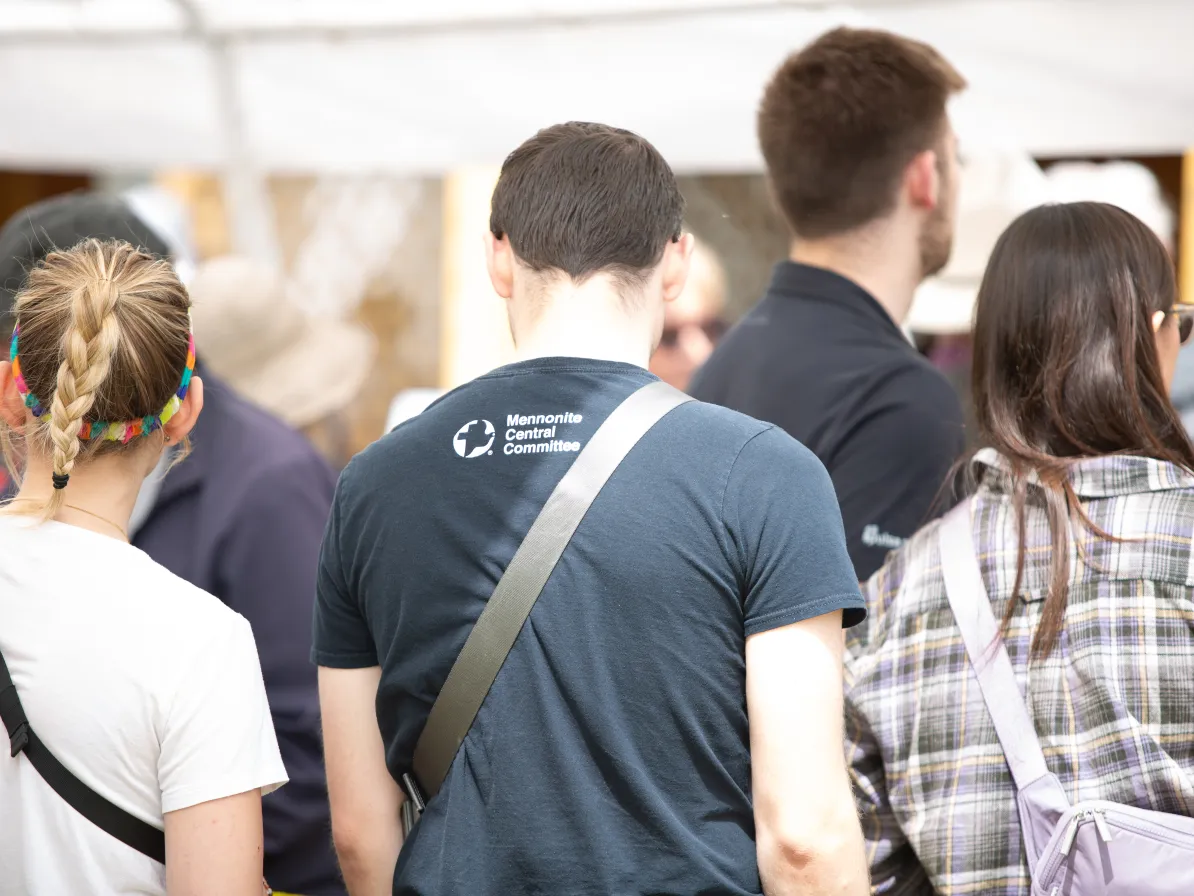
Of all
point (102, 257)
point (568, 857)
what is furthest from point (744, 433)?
point (102, 257)

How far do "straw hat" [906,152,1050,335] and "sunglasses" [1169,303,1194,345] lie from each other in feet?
4.11

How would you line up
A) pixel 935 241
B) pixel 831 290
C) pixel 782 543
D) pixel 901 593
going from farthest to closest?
pixel 935 241
pixel 831 290
pixel 901 593
pixel 782 543

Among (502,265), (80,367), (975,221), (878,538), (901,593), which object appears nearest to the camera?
(80,367)

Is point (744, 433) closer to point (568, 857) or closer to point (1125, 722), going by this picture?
point (568, 857)

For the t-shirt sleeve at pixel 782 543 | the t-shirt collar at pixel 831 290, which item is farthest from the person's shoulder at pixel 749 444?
the t-shirt collar at pixel 831 290

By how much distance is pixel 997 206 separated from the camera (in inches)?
137

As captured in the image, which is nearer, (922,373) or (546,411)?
(546,411)

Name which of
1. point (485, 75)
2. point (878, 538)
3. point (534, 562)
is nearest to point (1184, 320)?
point (878, 538)

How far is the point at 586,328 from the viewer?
1.51m

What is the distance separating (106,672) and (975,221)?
9.18ft

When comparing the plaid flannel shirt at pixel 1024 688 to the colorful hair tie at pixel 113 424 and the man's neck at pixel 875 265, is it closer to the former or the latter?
the man's neck at pixel 875 265

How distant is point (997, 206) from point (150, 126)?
2427 millimetres

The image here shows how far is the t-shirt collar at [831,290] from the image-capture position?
2.38 m

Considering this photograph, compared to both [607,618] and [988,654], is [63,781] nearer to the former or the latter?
[607,618]
